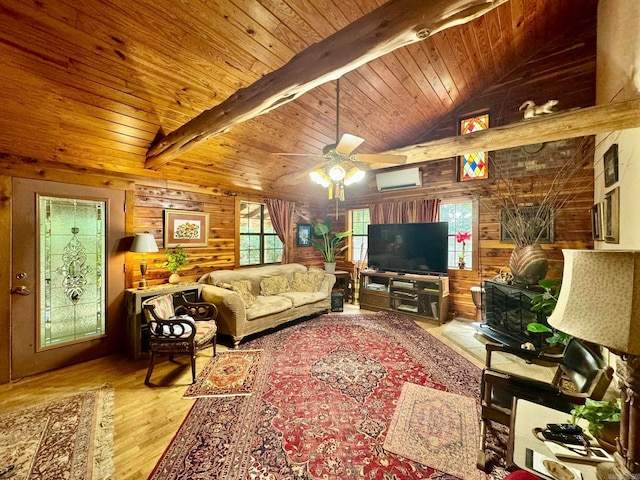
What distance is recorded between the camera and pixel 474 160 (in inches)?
175

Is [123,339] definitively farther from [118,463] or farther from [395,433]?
[395,433]

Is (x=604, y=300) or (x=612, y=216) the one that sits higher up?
(x=612, y=216)

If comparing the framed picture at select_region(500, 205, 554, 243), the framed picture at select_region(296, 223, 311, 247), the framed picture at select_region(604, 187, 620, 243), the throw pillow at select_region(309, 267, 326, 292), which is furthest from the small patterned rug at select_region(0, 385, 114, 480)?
the framed picture at select_region(500, 205, 554, 243)

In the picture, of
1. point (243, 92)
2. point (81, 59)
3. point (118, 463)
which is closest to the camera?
point (118, 463)

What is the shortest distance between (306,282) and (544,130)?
12.6 feet

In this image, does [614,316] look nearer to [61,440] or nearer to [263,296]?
[61,440]

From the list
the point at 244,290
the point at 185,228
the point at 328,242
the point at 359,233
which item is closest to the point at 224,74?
the point at 185,228

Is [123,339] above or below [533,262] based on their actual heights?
below

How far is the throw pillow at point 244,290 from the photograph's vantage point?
12.7 ft

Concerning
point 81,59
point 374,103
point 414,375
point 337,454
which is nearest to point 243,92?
point 81,59

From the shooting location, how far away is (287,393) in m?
2.41

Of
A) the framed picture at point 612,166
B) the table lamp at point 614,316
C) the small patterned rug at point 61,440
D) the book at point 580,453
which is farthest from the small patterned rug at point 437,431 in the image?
the framed picture at point 612,166

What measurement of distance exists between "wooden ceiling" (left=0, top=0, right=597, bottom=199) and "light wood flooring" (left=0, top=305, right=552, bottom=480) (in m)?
2.29

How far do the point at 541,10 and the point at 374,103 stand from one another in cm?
226
